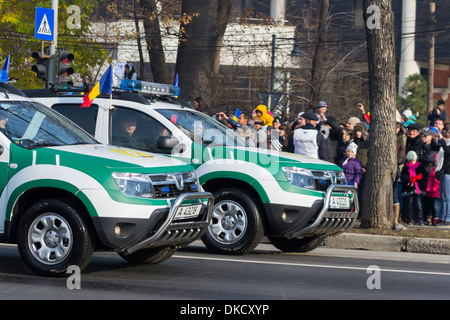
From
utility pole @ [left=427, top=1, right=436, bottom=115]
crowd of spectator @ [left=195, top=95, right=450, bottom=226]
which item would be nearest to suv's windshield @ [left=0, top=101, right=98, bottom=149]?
crowd of spectator @ [left=195, top=95, right=450, bottom=226]

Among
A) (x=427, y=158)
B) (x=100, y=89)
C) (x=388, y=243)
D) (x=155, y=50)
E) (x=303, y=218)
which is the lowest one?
(x=388, y=243)

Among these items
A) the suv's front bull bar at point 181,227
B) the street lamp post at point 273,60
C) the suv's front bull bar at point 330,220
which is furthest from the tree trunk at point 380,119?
the street lamp post at point 273,60

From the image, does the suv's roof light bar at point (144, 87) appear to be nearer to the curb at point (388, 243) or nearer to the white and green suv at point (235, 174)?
the white and green suv at point (235, 174)

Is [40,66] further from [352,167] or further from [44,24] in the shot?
[352,167]

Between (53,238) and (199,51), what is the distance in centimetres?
1356

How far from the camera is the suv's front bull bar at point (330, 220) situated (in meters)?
10.1

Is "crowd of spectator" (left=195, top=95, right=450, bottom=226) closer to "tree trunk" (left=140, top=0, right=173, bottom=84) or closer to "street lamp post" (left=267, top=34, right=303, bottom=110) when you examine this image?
"street lamp post" (left=267, top=34, right=303, bottom=110)

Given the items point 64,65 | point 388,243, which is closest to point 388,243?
point 388,243

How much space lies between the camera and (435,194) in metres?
14.7

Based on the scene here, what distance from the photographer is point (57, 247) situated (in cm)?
809

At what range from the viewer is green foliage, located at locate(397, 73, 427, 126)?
44.6 metres

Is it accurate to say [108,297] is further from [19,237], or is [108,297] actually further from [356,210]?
[356,210]

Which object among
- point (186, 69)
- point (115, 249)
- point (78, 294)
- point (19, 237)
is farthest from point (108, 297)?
point (186, 69)
